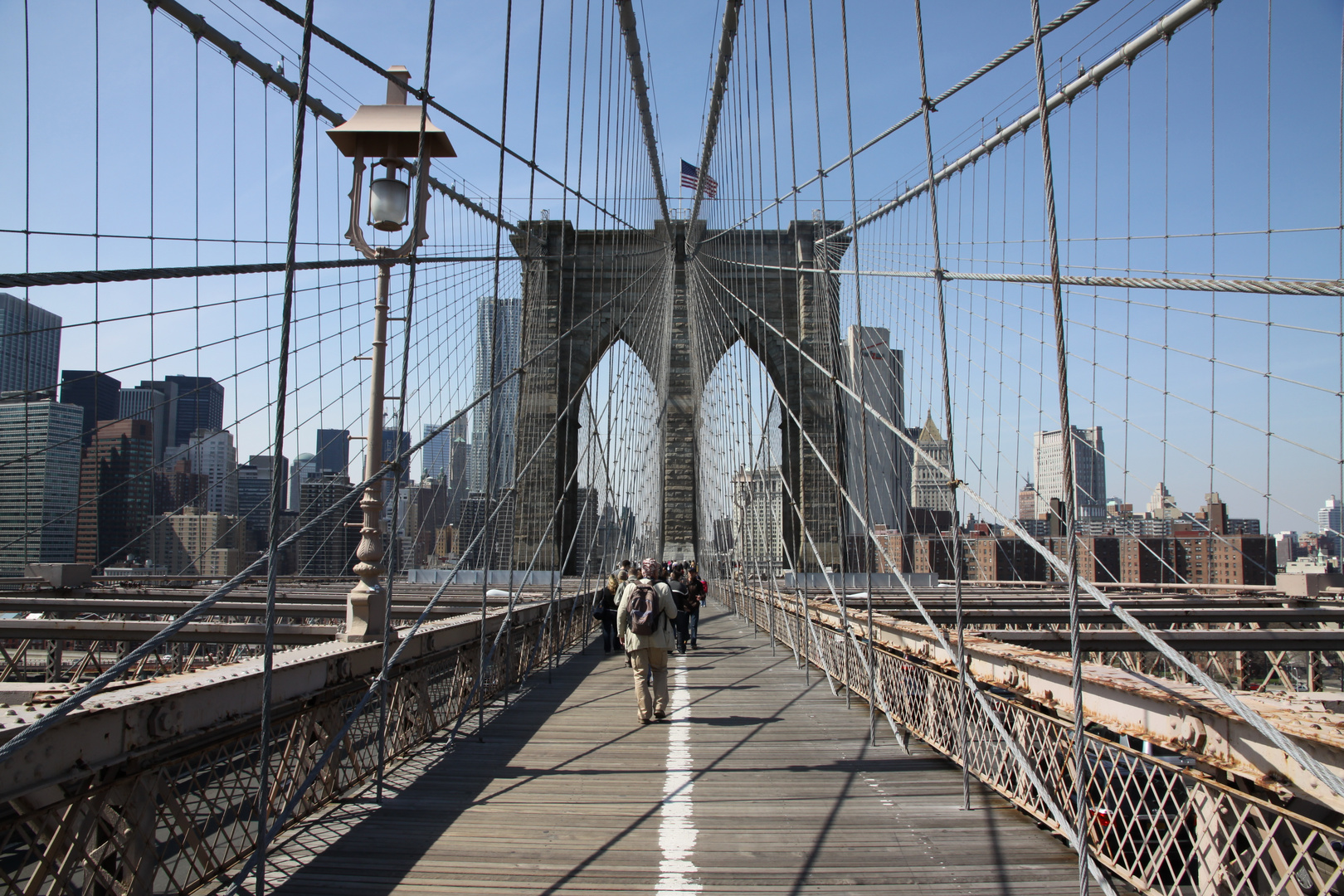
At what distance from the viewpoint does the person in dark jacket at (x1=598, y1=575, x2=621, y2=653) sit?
8017mm

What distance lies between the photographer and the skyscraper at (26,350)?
513 centimetres

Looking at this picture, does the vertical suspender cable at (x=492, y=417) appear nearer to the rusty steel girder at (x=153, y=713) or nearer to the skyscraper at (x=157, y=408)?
the rusty steel girder at (x=153, y=713)

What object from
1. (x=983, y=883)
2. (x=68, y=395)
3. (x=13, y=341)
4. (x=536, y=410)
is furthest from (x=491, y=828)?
(x=536, y=410)

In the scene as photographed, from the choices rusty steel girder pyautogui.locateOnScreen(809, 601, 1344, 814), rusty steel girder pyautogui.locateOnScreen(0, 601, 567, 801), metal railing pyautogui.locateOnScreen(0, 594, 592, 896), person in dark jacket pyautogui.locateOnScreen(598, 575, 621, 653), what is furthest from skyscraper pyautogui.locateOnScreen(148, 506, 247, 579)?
rusty steel girder pyautogui.locateOnScreen(809, 601, 1344, 814)

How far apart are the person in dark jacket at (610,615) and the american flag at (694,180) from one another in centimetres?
1816

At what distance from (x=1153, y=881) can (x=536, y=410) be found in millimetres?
22307

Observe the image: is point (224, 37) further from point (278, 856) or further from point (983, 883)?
point (983, 883)

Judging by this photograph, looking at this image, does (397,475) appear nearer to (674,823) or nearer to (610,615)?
(674,823)

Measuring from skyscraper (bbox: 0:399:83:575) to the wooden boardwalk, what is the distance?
13.1ft

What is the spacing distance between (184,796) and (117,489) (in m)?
5.32

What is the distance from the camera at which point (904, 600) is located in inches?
326

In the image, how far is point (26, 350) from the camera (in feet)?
16.4

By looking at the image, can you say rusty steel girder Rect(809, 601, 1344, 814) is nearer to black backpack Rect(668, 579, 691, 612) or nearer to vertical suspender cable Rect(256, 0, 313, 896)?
vertical suspender cable Rect(256, 0, 313, 896)

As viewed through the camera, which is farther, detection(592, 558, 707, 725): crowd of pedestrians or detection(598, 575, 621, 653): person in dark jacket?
detection(598, 575, 621, 653): person in dark jacket
